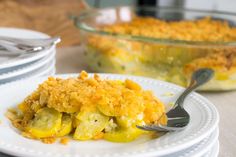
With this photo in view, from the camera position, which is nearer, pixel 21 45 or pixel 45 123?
pixel 45 123

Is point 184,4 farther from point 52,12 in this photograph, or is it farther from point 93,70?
point 93,70

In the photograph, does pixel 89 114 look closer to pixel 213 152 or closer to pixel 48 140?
pixel 48 140

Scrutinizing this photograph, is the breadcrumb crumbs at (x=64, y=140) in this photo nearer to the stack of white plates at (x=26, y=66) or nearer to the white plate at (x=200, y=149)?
the white plate at (x=200, y=149)

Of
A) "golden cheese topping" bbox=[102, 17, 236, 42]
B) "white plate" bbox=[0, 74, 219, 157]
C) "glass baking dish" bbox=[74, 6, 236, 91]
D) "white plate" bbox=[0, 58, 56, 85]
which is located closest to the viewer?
"white plate" bbox=[0, 74, 219, 157]

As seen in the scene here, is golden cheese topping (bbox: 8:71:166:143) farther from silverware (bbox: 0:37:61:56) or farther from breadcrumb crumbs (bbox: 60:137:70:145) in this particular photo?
silverware (bbox: 0:37:61:56)

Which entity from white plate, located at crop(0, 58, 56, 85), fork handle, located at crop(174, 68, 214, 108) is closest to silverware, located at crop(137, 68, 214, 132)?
fork handle, located at crop(174, 68, 214, 108)

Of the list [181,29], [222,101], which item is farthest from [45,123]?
[181,29]

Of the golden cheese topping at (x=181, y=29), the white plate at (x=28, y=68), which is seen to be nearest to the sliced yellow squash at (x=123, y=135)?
the white plate at (x=28, y=68)
